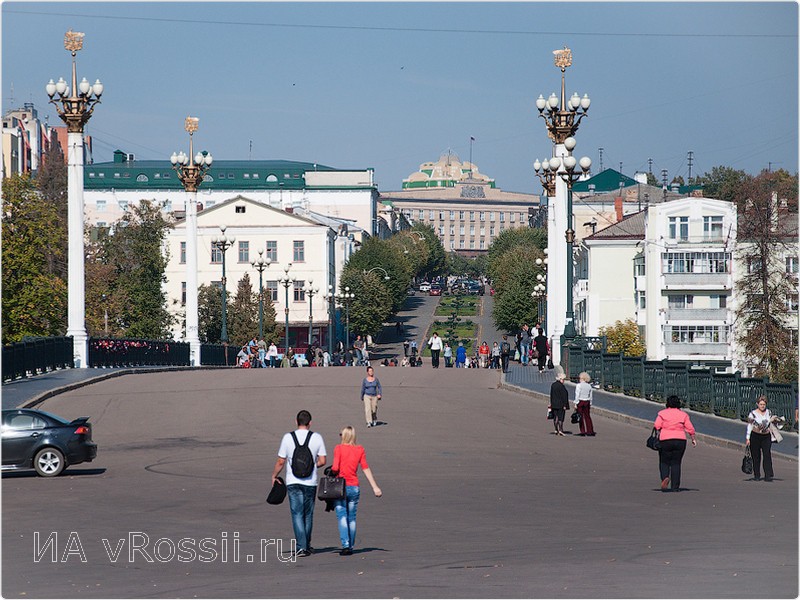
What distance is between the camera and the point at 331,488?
13719 millimetres

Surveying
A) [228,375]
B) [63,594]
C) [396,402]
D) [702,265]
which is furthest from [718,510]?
[702,265]

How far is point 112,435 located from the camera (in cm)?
2672

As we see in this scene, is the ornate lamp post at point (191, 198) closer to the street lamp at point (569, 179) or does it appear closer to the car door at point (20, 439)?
the street lamp at point (569, 179)

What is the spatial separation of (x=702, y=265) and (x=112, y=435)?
66719 mm

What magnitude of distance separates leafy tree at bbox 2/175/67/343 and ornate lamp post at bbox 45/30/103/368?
20273mm

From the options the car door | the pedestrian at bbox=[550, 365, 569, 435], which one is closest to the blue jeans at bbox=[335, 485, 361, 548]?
the car door

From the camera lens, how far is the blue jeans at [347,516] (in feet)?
45.0

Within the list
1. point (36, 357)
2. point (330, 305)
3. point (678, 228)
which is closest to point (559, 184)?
point (36, 357)

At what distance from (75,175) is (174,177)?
111141 millimetres

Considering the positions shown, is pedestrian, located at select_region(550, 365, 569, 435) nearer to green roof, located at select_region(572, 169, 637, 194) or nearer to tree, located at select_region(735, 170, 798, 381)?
tree, located at select_region(735, 170, 798, 381)

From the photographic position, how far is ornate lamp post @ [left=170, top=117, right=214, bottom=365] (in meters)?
54.1

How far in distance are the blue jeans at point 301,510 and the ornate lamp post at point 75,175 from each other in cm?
2982

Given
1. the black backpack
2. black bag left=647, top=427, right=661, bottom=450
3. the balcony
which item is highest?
the balcony

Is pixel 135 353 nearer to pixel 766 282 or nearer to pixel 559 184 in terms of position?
pixel 559 184
